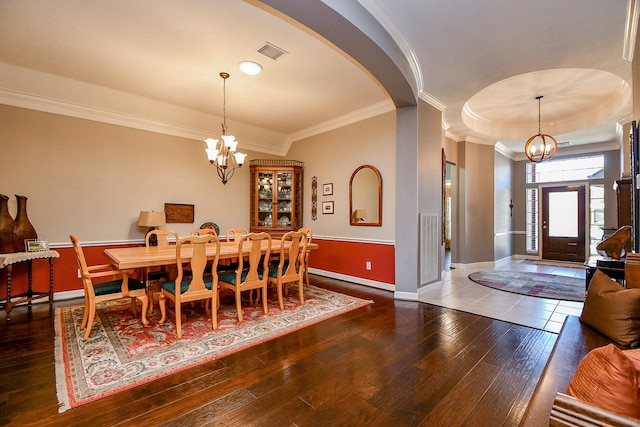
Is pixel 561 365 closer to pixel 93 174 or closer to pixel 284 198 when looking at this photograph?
pixel 284 198

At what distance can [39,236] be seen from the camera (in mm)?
3666

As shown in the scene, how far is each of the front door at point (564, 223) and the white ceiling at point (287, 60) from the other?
2236 millimetres

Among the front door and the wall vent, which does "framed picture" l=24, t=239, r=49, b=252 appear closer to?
the wall vent

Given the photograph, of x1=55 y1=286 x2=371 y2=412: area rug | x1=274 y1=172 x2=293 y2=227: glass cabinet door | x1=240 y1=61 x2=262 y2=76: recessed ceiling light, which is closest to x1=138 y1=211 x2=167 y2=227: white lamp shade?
x1=55 y1=286 x2=371 y2=412: area rug

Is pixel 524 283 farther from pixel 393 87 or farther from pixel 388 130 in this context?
pixel 393 87

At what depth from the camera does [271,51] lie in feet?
9.75

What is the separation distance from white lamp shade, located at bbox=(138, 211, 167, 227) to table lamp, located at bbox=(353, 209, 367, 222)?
3034 millimetres

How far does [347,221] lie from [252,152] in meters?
2.49

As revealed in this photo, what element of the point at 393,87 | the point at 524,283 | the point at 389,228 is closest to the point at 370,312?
the point at 389,228

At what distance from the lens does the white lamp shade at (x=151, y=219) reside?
4.12 m

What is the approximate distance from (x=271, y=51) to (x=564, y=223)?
8.02m

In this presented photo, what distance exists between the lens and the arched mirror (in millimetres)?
4504

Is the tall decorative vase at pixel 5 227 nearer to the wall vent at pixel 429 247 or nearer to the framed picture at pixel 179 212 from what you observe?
the framed picture at pixel 179 212

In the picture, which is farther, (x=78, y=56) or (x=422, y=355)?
(x=78, y=56)
